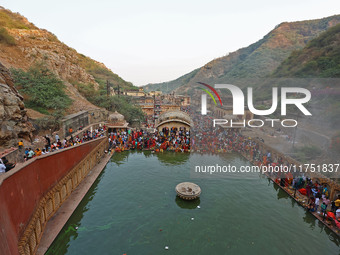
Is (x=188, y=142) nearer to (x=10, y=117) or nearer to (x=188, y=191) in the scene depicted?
(x=188, y=191)

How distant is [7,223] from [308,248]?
12243mm

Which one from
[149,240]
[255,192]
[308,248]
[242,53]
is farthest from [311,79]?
[242,53]

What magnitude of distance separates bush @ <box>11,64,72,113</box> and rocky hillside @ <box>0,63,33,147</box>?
5703 millimetres

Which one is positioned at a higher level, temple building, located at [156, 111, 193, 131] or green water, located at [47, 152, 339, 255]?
temple building, located at [156, 111, 193, 131]

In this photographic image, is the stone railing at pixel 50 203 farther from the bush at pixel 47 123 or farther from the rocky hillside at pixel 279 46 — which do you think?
the rocky hillside at pixel 279 46

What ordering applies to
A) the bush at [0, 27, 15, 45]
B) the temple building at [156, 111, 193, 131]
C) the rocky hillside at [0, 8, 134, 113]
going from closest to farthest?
1. the temple building at [156, 111, 193, 131]
2. the rocky hillside at [0, 8, 134, 113]
3. the bush at [0, 27, 15, 45]

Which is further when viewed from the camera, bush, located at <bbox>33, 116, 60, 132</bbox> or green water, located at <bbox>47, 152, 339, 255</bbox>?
bush, located at <bbox>33, 116, 60, 132</bbox>

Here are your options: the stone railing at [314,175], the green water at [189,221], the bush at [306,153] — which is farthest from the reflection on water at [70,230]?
the bush at [306,153]

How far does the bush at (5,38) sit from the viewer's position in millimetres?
28781

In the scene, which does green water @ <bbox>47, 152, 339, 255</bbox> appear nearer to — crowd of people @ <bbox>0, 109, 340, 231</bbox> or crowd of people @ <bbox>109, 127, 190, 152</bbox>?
crowd of people @ <bbox>0, 109, 340, 231</bbox>

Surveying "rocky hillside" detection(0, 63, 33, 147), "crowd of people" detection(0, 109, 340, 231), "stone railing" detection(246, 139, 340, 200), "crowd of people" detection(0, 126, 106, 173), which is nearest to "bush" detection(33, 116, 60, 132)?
"crowd of people" detection(0, 126, 106, 173)

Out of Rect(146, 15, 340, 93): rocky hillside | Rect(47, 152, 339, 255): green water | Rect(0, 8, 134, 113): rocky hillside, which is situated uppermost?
Rect(146, 15, 340, 93): rocky hillside

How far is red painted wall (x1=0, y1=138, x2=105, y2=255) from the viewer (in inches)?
227

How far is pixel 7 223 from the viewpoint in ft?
19.1
